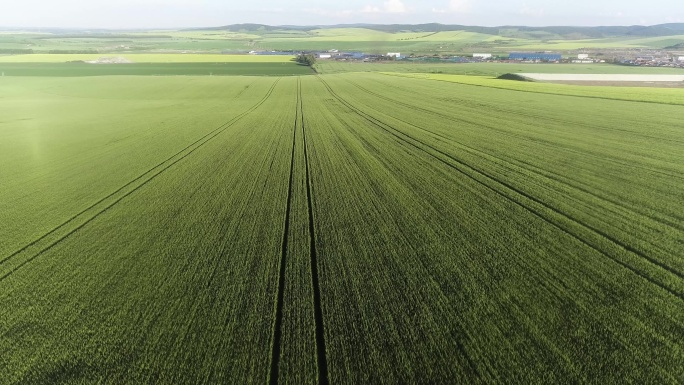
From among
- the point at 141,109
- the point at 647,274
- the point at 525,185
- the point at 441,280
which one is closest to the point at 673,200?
the point at 525,185

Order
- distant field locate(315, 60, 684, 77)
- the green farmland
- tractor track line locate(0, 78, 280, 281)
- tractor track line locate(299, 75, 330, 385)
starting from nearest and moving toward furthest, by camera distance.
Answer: tractor track line locate(299, 75, 330, 385) < the green farmland < tractor track line locate(0, 78, 280, 281) < distant field locate(315, 60, 684, 77)

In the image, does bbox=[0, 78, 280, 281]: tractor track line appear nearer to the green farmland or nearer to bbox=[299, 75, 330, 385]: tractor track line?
the green farmland

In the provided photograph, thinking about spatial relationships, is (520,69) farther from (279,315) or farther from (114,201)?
(279,315)

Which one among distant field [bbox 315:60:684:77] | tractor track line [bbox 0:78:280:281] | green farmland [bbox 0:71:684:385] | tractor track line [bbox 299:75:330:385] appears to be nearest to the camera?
tractor track line [bbox 299:75:330:385]

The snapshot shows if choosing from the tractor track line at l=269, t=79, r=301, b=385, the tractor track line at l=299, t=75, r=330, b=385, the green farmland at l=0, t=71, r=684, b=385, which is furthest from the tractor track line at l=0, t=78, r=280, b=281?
the tractor track line at l=299, t=75, r=330, b=385

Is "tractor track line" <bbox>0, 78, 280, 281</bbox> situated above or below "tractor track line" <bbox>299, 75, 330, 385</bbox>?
above

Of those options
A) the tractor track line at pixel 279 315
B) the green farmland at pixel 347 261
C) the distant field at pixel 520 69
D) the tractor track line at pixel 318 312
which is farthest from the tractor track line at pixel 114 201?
the distant field at pixel 520 69

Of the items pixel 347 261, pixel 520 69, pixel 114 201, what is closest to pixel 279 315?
pixel 347 261

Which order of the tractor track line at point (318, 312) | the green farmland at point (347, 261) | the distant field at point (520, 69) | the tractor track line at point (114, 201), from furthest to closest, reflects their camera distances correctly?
the distant field at point (520, 69), the tractor track line at point (114, 201), the green farmland at point (347, 261), the tractor track line at point (318, 312)

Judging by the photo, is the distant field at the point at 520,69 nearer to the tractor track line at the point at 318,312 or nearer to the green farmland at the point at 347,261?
the green farmland at the point at 347,261
